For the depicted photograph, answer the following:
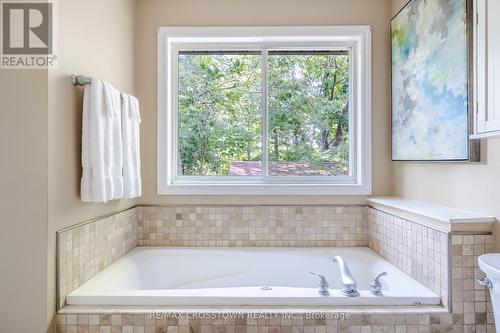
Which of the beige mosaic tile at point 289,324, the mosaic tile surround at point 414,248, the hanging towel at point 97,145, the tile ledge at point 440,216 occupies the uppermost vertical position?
the hanging towel at point 97,145

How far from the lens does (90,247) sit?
6.18 feet

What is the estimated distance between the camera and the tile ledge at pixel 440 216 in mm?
1535

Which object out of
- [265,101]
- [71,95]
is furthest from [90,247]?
[265,101]

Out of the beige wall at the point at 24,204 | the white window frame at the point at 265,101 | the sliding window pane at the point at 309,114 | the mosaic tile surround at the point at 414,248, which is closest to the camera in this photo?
the beige wall at the point at 24,204

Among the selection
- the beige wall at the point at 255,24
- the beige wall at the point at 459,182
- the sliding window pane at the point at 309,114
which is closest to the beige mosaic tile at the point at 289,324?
the beige wall at the point at 459,182

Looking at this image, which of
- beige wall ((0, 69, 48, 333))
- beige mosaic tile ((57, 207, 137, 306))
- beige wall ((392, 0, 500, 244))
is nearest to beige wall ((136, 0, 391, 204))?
beige wall ((392, 0, 500, 244))

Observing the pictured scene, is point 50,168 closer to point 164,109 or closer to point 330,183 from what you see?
point 164,109

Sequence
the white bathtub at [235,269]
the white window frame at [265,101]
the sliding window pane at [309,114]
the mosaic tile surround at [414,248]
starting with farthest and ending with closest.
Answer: the sliding window pane at [309,114], the white window frame at [265,101], the white bathtub at [235,269], the mosaic tile surround at [414,248]

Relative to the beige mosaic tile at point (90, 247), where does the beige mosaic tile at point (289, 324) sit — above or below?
below

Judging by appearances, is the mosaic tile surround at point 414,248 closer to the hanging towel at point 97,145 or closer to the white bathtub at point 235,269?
the white bathtub at point 235,269

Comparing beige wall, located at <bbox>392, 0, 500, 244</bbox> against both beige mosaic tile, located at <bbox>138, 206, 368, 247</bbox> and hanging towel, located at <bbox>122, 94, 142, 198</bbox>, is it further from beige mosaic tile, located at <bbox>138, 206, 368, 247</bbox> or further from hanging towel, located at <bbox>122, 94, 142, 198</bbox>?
hanging towel, located at <bbox>122, 94, 142, 198</bbox>

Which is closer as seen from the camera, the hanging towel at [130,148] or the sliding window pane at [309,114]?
the hanging towel at [130,148]

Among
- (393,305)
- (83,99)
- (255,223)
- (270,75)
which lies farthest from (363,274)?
(83,99)

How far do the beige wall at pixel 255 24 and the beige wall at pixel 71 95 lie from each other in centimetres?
37
